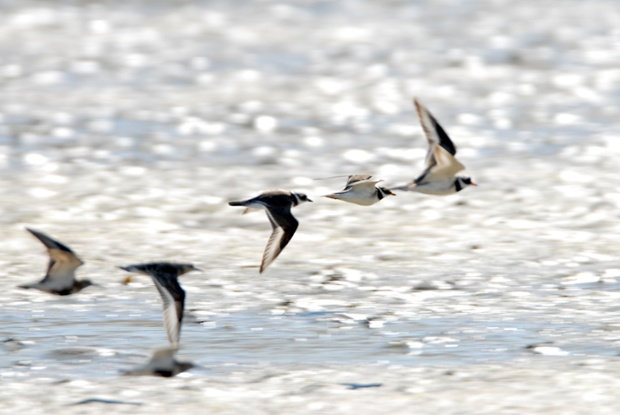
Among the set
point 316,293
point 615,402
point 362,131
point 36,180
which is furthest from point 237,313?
point 362,131

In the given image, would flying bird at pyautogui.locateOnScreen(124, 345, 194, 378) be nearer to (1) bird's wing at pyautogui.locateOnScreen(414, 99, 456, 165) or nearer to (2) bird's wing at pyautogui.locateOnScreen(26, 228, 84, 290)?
(2) bird's wing at pyautogui.locateOnScreen(26, 228, 84, 290)

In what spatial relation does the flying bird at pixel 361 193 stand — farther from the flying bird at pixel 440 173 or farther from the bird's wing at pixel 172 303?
the bird's wing at pixel 172 303

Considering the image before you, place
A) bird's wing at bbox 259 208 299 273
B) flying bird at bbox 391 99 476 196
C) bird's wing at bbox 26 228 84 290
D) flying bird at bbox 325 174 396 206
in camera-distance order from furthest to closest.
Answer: flying bird at bbox 325 174 396 206 → flying bird at bbox 391 99 476 196 → bird's wing at bbox 259 208 299 273 → bird's wing at bbox 26 228 84 290

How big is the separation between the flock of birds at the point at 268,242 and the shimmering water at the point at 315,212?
0.25m

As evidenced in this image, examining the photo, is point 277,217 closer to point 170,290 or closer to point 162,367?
point 170,290

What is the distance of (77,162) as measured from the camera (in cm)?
1639

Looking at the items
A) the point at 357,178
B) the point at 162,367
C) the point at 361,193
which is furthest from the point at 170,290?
the point at 357,178

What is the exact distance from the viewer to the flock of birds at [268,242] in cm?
828

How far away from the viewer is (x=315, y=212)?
1395 centimetres

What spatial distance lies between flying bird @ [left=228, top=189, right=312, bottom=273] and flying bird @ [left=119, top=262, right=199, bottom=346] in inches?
40.8

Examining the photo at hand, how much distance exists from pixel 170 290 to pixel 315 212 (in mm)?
5587

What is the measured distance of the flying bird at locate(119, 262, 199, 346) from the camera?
8.29 m

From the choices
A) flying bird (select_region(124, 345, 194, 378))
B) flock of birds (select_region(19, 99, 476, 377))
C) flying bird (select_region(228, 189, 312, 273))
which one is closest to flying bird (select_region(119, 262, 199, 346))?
flock of birds (select_region(19, 99, 476, 377))

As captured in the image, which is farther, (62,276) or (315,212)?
(315,212)
